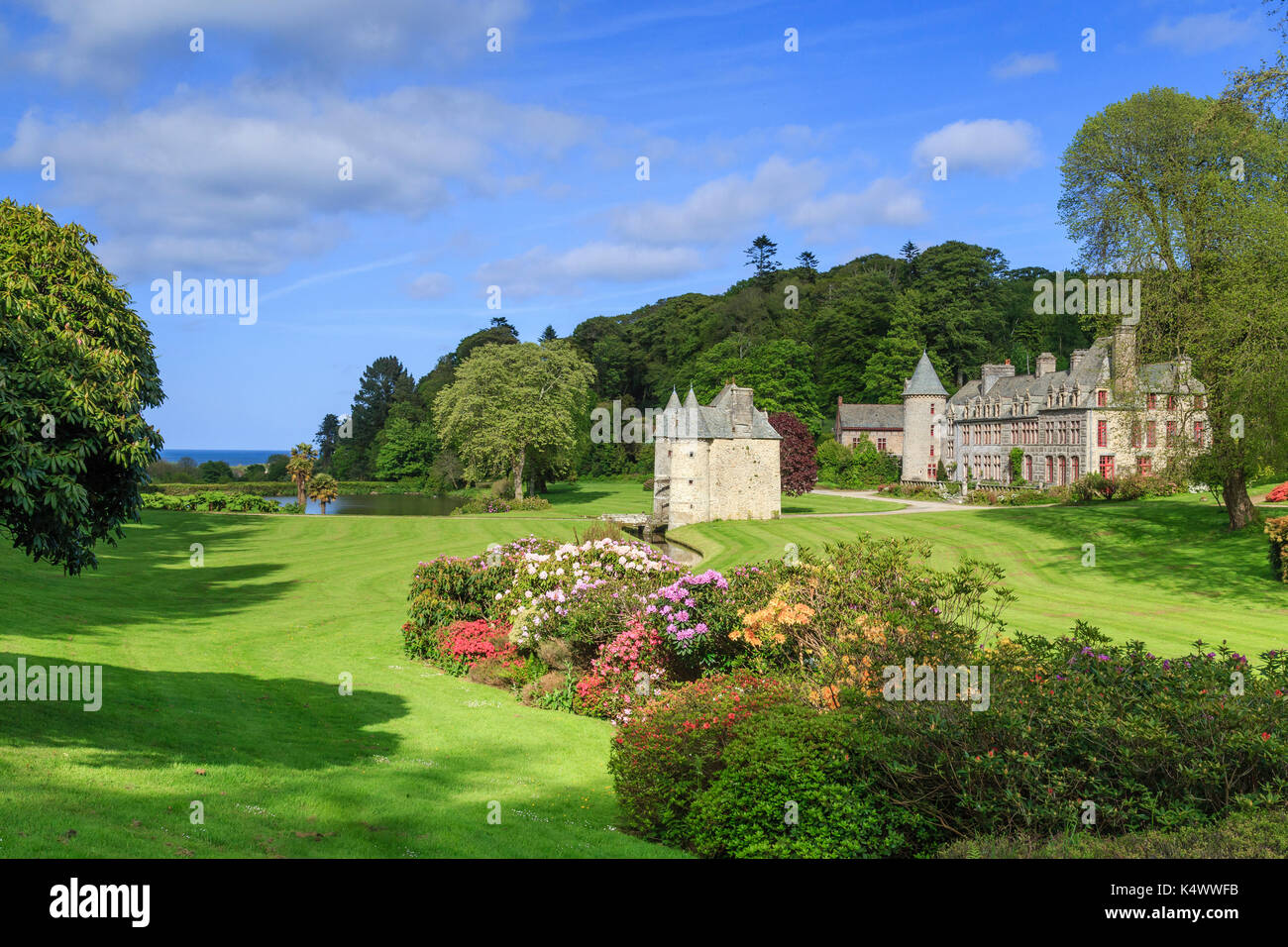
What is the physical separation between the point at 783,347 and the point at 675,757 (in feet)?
253

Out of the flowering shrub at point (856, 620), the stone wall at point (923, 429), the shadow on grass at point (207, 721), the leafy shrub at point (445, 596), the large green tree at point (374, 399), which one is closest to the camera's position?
the shadow on grass at point (207, 721)

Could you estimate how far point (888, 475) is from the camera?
79.1 meters

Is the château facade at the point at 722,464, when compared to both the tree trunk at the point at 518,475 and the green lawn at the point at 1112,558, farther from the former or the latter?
the tree trunk at the point at 518,475

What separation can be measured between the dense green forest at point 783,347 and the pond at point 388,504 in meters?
5.50

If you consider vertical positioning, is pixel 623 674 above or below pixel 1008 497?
below

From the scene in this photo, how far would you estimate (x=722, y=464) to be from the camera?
4841cm

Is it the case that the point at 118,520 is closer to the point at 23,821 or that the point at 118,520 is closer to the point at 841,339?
the point at 23,821

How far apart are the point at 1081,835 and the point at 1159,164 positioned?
29531 millimetres

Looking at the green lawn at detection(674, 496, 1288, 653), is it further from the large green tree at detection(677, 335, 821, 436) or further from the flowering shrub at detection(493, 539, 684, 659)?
the large green tree at detection(677, 335, 821, 436)

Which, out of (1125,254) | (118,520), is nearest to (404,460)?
(1125,254)

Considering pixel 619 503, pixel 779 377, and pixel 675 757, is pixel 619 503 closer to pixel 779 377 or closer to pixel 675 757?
pixel 779 377

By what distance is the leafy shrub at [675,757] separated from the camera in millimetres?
9469

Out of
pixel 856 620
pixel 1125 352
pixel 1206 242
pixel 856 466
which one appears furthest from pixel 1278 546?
pixel 856 466

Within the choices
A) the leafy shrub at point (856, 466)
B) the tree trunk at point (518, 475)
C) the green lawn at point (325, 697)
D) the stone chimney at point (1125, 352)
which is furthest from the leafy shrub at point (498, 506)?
the stone chimney at point (1125, 352)
